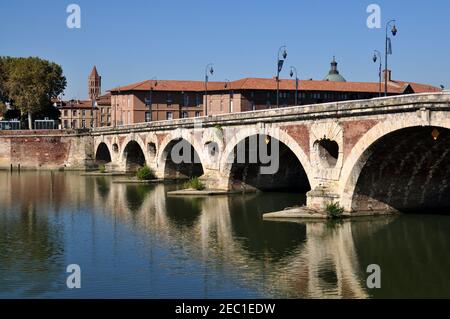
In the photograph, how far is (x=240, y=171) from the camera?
47.9 m

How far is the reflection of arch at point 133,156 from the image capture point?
7221 centimetres

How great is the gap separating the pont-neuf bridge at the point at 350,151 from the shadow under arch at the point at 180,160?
29.4 feet

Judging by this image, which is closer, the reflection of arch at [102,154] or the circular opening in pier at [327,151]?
the circular opening in pier at [327,151]

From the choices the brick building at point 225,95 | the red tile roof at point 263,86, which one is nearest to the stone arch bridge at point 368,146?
the brick building at point 225,95

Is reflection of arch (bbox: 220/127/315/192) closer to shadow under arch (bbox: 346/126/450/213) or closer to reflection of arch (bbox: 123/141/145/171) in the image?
shadow under arch (bbox: 346/126/450/213)

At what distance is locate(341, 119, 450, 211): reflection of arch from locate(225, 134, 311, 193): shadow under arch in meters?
11.7

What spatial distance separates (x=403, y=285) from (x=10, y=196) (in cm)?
3485

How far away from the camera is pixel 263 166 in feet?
160

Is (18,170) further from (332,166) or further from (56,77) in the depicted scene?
(332,166)

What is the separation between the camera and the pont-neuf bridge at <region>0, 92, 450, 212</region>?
2986cm

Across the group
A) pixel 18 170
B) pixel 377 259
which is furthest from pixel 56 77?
pixel 377 259

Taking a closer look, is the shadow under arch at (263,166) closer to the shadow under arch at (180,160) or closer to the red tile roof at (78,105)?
the shadow under arch at (180,160)

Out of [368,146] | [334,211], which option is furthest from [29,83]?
[368,146]

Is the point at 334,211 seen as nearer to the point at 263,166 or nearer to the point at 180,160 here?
the point at 263,166
